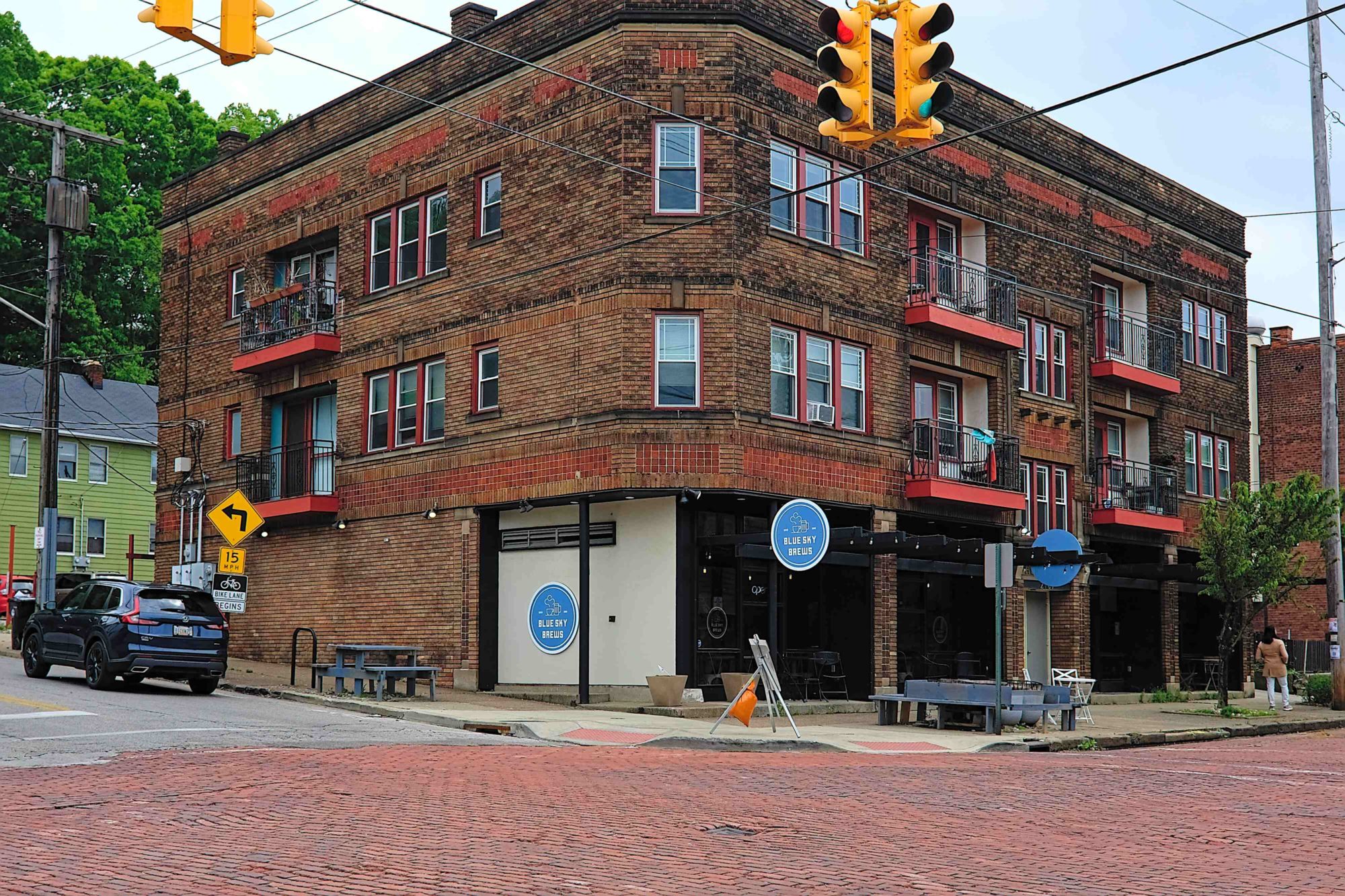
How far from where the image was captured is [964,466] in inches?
1121

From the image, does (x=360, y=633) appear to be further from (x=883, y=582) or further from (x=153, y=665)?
(x=883, y=582)

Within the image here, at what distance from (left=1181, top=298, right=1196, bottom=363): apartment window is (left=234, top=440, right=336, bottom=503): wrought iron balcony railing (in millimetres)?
20385

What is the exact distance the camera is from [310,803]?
37.2 ft

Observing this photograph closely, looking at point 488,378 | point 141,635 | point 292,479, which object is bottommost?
point 141,635

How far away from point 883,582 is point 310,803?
1633 cm

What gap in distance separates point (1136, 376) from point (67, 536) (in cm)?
3756

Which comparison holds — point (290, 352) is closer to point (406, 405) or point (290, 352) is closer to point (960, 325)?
point (406, 405)

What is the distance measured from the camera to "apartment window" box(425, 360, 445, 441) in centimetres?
2722

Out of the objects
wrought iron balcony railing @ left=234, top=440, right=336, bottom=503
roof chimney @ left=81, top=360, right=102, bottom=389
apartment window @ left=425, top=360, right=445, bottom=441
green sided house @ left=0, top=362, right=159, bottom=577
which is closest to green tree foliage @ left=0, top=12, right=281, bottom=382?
roof chimney @ left=81, top=360, right=102, bottom=389

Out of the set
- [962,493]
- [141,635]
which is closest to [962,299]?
[962,493]

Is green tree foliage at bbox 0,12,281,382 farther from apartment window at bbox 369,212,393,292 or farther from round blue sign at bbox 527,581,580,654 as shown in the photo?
round blue sign at bbox 527,581,580,654

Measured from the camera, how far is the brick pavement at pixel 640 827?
8.60 metres

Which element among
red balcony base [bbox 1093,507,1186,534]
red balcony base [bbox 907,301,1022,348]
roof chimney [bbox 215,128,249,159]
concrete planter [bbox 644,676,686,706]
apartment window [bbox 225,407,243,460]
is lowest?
concrete planter [bbox 644,676,686,706]

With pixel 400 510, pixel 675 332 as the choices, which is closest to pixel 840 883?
pixel 675 332
